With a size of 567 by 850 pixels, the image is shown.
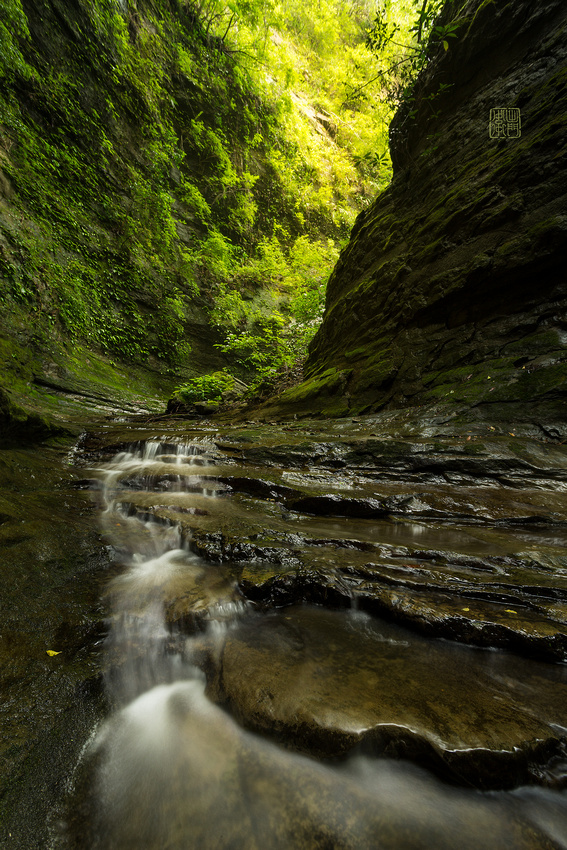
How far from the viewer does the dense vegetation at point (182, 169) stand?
8.78 meters

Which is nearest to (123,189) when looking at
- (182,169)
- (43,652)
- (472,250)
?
(182,169)

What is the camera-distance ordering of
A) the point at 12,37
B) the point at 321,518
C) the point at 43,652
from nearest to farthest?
the point at 43,652 < the point at 321,518 < the point at 12,37

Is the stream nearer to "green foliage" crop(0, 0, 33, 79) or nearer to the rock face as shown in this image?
the rock face

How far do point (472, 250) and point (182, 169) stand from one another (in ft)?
48.7

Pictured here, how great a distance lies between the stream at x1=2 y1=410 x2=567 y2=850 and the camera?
41.9 inches

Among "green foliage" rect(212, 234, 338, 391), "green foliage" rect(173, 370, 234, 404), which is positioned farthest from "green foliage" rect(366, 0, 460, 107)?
"green foliage" rect(173, 370, 234, 404)

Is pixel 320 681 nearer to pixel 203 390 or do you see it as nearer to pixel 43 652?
pixel 43 652

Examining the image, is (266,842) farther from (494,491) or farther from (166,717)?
(494,491)

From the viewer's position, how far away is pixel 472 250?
5.18 meters

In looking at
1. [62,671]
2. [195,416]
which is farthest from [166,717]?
[195,416]

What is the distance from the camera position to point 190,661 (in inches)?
66.1

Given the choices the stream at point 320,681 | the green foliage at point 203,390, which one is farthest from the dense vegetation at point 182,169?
the stream at point 320,681

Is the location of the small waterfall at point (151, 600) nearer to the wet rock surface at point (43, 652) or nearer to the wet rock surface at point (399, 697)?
the wet rock surface at point (43, 652)

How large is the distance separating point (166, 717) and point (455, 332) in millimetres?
5691
